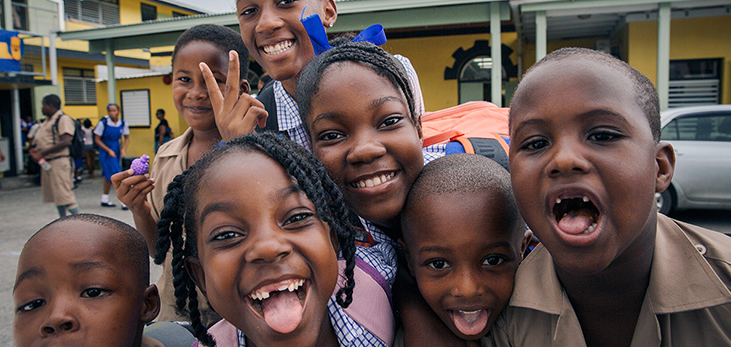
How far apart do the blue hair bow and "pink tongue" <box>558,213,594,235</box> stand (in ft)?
3.88

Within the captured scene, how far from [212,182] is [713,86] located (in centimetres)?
1148

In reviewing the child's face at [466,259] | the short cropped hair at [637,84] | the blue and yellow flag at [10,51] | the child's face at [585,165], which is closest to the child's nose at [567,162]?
the child's face at [585,165]

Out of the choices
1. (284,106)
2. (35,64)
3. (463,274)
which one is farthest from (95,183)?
(463,274)

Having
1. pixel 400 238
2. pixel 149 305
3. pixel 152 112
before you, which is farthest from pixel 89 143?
pixel 400 238

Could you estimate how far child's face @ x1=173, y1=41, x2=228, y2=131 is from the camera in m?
2.32

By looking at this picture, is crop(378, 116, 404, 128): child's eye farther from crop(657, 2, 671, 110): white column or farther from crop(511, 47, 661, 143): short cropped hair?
crop(657, 2, 671, 110): white column

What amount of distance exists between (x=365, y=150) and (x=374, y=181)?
0.39 feet

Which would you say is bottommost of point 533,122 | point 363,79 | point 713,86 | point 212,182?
point 212,182

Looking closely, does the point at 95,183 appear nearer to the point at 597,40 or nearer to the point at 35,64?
the point at 35,64

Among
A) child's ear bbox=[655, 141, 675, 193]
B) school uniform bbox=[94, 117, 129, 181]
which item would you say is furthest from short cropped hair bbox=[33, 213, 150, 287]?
school uniform bbox=[94, 117, 129, 181]

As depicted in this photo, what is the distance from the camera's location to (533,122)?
1.32 meters

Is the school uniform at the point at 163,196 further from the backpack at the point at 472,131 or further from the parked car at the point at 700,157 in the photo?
the parked car at the point at 700,157

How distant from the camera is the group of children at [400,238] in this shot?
4.17ft

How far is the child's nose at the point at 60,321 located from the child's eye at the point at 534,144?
135 centimetres
